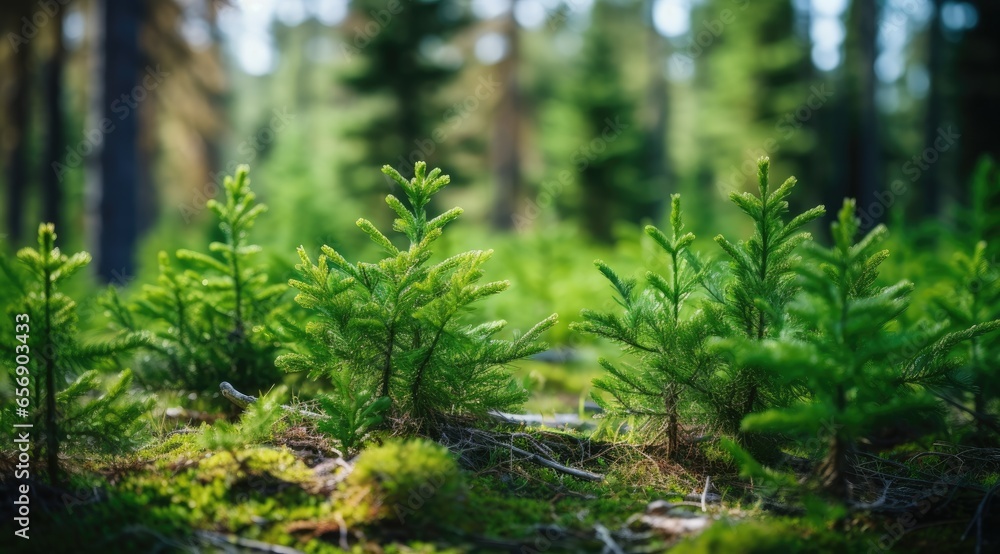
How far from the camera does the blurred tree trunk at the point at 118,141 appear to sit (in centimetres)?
998

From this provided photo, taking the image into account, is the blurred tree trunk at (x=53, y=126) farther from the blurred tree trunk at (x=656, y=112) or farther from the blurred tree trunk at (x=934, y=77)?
the blurred tree trunk at (x=934, y=77)

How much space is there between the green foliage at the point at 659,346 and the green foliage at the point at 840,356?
1.37 ft

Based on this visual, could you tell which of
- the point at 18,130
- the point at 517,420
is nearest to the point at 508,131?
the point at 18,130

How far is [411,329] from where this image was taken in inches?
140

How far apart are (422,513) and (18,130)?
19721 millimetres

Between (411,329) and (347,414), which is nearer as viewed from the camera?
(347,414)

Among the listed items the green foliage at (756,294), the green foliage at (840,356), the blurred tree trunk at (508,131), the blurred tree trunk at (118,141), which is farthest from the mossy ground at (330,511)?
the blurred tree trunk at (508,131)

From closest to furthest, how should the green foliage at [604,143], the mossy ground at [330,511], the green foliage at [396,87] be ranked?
1. the mossy ground at [330,511]
2. the green foliage at [396,87]
3. the green foliage at [604,143]

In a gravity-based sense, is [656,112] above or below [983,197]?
above

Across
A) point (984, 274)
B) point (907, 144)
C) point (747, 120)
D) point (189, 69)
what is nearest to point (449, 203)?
point (189, 69)

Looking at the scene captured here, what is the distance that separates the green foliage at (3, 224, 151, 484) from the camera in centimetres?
313

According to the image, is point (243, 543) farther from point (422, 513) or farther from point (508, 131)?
point (508, 131)

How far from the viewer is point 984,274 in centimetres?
447

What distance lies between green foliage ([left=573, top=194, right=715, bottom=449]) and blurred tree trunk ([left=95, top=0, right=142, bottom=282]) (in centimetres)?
863
